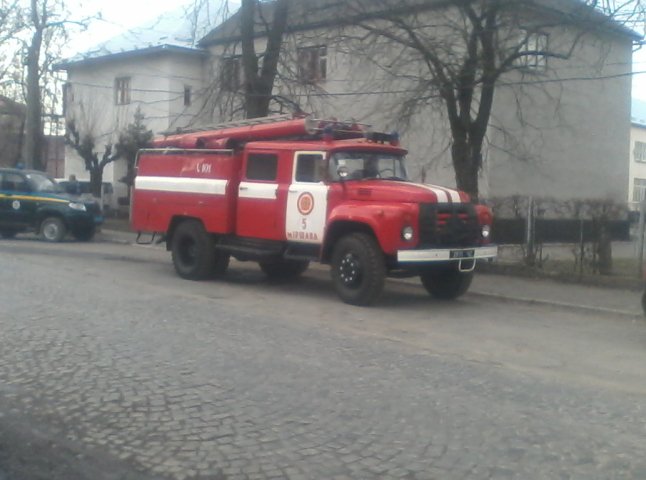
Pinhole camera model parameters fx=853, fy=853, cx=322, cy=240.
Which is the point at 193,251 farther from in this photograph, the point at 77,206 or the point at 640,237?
the point at 77,206

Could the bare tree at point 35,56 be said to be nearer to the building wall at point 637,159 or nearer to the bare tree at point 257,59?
the bare tree at point 257,59

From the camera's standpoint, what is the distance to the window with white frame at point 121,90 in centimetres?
3644

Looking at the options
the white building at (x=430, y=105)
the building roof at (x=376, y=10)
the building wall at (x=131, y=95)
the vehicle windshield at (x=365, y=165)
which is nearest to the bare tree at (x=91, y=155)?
the building wall at (x=131, y=95)

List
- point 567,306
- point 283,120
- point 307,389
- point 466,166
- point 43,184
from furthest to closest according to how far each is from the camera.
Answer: point 43,184
point 466,166
point 283,120
point 567,306
point 307,389

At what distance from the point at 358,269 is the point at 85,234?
13.4 m

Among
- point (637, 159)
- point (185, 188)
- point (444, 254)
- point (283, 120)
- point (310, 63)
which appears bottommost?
point (444, 254)

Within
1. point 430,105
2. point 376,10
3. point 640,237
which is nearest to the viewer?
point 640,237

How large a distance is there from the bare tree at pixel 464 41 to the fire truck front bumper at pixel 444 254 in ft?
16.2

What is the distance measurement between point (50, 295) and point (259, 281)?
4449 millimetres

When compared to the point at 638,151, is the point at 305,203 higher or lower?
lower

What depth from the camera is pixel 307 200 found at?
45.2 ft

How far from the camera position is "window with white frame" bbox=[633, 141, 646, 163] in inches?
2072

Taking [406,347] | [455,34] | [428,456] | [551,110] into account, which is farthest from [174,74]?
[428,456]

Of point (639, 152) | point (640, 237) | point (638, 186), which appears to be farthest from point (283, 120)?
point (639, 152)
